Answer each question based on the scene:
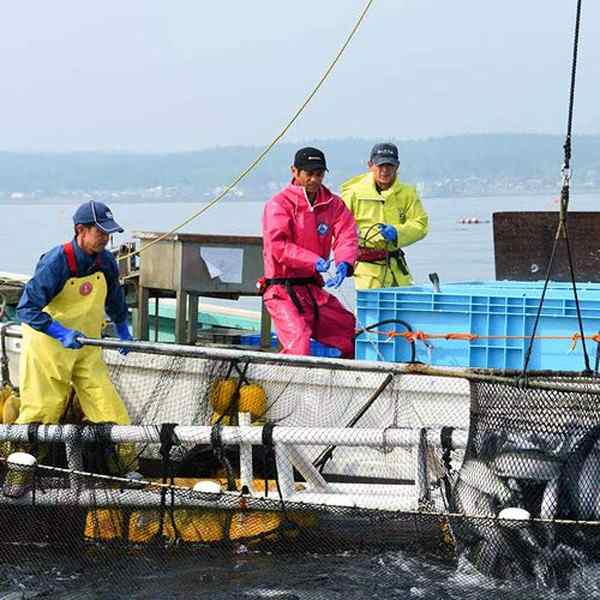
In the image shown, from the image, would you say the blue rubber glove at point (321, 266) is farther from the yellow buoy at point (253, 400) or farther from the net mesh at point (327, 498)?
the yellow buoy at point (253, 400)

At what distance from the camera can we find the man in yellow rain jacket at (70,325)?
8.14 metres

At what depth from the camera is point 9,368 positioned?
9.66 metres

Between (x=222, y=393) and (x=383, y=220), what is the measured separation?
2.88 metres

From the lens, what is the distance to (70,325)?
8406 mm

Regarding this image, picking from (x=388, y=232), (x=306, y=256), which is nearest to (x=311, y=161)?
(x=306, y=256)

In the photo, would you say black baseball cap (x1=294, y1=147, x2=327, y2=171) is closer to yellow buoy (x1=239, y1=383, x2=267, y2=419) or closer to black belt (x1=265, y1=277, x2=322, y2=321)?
black belt (x1=265, y1=277, x2=322, y2=321)

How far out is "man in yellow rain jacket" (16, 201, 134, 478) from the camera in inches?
320

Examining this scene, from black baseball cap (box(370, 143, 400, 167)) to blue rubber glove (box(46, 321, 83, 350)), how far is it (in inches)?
141

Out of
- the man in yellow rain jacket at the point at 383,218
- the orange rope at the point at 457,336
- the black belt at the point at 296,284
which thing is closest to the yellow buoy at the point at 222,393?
the black belt at the point at 296,284

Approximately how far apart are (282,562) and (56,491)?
1.38 meters

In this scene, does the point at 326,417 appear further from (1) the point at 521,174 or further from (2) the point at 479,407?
(1) the point at 521,174

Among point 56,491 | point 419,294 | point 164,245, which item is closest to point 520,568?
point 56,491

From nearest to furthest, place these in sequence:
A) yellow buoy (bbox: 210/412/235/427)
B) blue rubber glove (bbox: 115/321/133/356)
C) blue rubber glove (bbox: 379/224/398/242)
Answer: yellow buoy (bbox: 210/412/235/427) < blue rubber glove (bbox: 115/321/133/356) < blue rubber glove (bbox: 379/224/398/242)

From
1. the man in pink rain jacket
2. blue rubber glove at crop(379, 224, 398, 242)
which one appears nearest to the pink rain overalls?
the man in pink rain jacket
